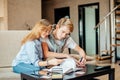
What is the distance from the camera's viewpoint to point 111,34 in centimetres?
726

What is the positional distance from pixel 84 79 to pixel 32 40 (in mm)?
779

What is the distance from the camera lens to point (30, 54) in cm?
234

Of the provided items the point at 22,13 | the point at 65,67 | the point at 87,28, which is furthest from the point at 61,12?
the point at 65,67

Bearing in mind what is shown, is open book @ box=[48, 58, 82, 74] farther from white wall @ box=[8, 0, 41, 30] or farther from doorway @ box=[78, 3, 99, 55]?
doorway @ box=[78, 3, 99, 55]

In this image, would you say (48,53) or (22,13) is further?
(22,13)

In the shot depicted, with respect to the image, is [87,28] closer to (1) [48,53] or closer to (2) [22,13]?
(2) [22,13]

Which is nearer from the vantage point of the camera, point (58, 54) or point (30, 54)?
point (30, 54)

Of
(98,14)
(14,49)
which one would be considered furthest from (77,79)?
(98,14)

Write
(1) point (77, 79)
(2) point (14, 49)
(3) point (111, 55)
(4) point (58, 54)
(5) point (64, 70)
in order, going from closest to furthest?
(1) point (77, 79) < (5) point (64, 70) < (4) point (58, 54) < (2) point (14, 49) < (3) point (111, 55)

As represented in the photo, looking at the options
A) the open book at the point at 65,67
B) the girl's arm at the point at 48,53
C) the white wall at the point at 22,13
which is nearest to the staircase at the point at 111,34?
the white wall at the point at 22,13

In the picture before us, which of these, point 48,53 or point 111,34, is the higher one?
point 111,34

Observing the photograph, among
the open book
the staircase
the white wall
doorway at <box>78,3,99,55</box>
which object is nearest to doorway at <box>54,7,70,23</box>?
doorway at <box>78,3,99,55</box>

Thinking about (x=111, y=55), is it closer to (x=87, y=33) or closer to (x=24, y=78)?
(x=87, y=33)

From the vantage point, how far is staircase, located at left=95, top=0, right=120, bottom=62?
7.04 meters
